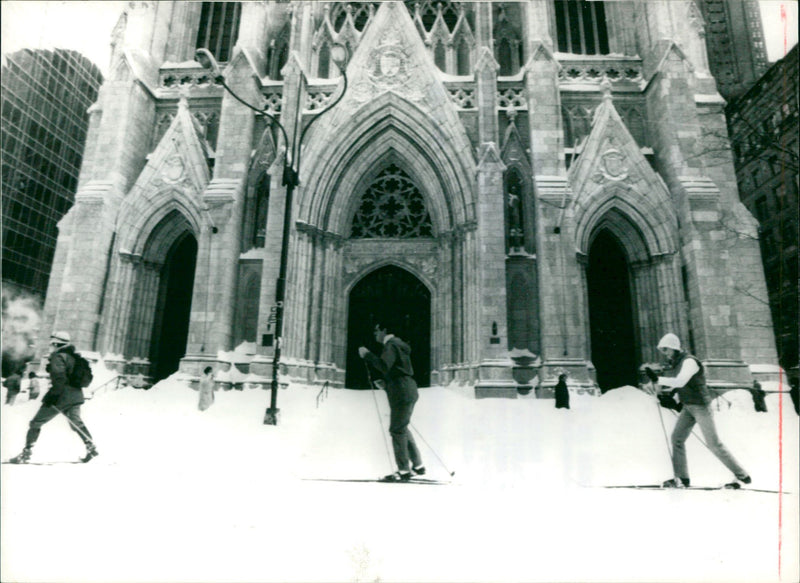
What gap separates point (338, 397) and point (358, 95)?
7.81 meters

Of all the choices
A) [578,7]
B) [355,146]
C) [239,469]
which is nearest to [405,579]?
[239,469]

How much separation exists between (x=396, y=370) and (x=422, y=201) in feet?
25.6

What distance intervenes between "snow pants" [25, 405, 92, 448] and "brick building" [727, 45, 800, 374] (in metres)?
10.2

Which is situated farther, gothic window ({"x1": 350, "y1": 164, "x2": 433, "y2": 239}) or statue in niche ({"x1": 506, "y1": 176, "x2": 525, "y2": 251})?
gothic window ({"x1": 350, "y1": 164, "x2": 433, "y2": 239})

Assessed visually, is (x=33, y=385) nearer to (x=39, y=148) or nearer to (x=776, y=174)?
(x=39, y=148)

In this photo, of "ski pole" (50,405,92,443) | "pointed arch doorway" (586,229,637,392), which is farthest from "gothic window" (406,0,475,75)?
"ski pole" (50,405,92,443)

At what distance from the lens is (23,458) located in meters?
6.96


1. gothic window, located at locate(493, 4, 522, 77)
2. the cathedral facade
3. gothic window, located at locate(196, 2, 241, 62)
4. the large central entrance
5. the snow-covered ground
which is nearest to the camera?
the snow-covered ground

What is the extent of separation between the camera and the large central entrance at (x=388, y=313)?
12516 mm

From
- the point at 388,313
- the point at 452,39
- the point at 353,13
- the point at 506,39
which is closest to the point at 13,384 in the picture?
the point at 388,313

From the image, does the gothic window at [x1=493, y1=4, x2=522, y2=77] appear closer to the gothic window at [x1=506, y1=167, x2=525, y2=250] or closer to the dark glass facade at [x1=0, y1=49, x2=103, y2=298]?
the gothic window at [x1=506, y1=167, x2=525, y2=250]

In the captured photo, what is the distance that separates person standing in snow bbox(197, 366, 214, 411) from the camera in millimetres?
9656

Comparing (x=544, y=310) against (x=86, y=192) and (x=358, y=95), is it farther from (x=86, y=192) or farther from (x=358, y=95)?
(x=86, y=192)

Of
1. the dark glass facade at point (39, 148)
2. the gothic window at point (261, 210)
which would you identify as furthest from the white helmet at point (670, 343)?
the dark glass facade at point (39, 148)
